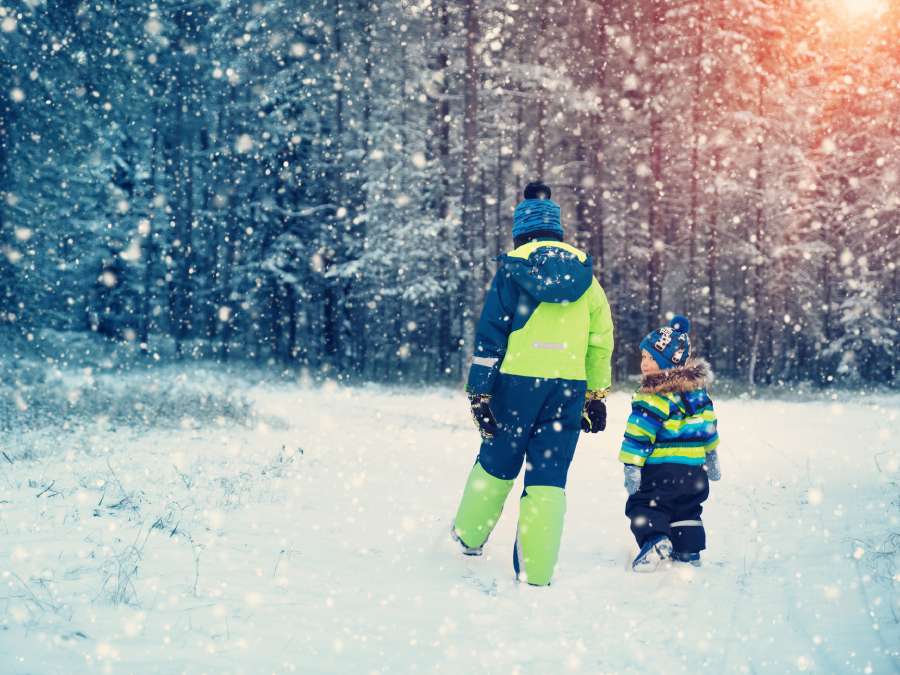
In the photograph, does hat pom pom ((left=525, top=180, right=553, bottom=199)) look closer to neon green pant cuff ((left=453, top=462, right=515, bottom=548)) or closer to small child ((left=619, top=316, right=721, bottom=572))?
small child ((left=619, top=316, right=721, bottom=572))

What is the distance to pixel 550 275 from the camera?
452cm

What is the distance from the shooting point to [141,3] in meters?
21.5

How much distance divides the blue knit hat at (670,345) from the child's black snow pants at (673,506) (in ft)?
2.45

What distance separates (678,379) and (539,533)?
153cm

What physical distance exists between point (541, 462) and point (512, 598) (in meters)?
0.91

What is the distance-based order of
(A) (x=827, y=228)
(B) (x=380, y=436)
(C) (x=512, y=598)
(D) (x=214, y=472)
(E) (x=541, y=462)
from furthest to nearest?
(A) (x=827, y=228) < (B) (x=380, y=436) < (D) (x=214, y=472) < (E) (x=541, y=462) < (C) (x=512, y=598)

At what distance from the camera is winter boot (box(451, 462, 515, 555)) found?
15.9 ft

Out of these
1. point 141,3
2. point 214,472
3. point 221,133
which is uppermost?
point 141,3

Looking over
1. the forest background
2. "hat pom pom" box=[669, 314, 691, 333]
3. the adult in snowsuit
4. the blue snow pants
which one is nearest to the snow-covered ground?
the adult in snowsuit

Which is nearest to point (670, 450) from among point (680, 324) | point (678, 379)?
point (678, 379)

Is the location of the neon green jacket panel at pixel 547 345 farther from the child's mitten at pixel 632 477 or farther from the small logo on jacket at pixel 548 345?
the child's mitten at pixel 632 477

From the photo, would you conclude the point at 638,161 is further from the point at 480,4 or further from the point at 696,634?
the point at 696,634

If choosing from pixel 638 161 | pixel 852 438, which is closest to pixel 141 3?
pixel 638 161

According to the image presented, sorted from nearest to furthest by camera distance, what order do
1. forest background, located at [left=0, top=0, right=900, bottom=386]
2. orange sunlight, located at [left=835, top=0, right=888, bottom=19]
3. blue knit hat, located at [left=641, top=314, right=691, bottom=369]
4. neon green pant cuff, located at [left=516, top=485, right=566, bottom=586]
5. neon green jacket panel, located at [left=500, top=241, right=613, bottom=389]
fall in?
neon green pant cuff, located at [left=516, top=485, right=566, bottom=586] → neon green jacket panel, located at [left=500, top=241, right=613, bottom=389] → blue knit hat, located at [left=641, top=314, right=691, bottom=369] → forest background, located at [left=0, top=0, right=900, bottom=386] → orange sunlight, located at [left=835, top=0, right=888, bottom=19]
